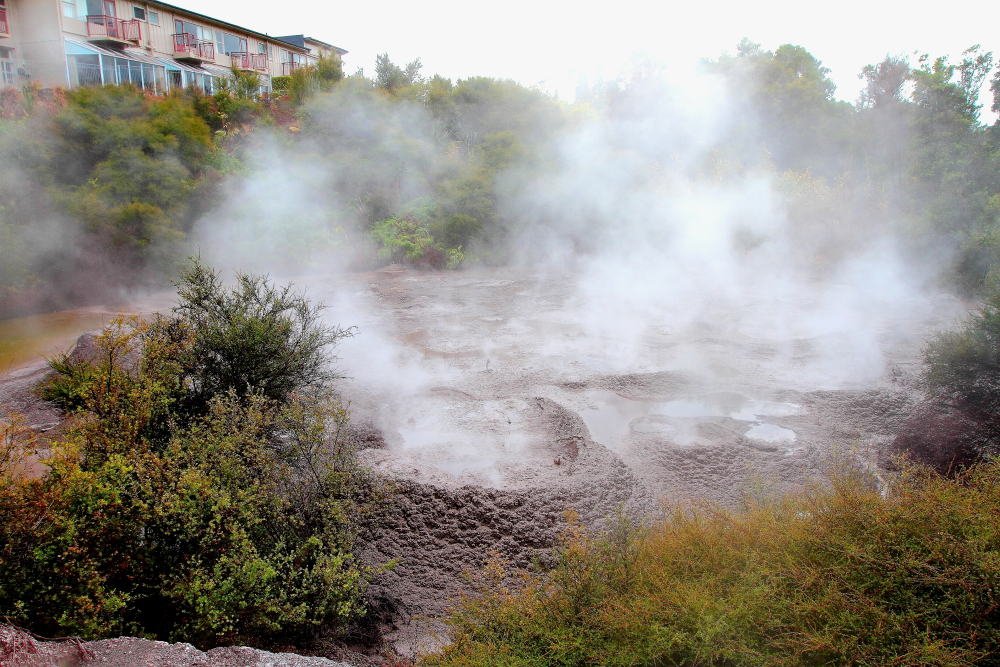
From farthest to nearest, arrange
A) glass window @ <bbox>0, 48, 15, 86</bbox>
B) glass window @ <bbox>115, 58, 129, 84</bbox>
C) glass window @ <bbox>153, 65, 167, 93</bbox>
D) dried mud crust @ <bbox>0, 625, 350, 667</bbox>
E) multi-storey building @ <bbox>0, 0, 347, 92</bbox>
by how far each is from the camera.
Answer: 1. glass window @ <bbox>153, 65, 167, 93</bbox>
2. glass window @ <bbox>115, 58, 129, 84</bbox>
3. multi-storey building @ <bbox>0, 0, 347, 92</bbox>
4. glass window @ <bbox>0, 48, 15, 86</bbox>
5. dried mud crust @ <bbox>0, 625, 350, 667</bbox>

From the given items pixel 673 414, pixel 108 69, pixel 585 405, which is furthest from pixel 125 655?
pixel 108 69

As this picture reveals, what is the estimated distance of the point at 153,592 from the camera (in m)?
3.82

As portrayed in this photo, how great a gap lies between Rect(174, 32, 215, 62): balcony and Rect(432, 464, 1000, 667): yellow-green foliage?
72.2ft

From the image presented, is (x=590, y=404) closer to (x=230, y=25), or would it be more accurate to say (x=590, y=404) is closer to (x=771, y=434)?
(x=771, y=434)

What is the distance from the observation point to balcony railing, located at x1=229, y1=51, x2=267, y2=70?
21875 millimetres

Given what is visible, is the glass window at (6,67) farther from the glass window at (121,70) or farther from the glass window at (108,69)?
the glass window at (121,70)

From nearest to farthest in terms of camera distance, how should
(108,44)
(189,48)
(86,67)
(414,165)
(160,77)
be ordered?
1. (86,67)
2. (108,44)
3. (414,165)
4. (160,77)
5. (189,48)

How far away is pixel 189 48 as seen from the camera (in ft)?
65.4

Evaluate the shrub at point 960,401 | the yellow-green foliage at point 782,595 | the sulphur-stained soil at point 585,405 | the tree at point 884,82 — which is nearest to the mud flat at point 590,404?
the sulphur-stained soil at point 585,405

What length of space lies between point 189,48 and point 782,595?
23.3 metres

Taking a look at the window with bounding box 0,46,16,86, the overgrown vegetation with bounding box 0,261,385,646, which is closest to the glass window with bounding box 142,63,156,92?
the window with bounding box 0,46,16,86

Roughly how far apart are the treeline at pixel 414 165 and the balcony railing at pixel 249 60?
13.2ft

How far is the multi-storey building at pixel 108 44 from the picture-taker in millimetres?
16641

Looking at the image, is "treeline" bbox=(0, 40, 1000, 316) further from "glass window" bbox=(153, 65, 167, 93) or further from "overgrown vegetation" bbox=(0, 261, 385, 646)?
"overgrown vegetation" bbox=(0, 261, 385, 646)
